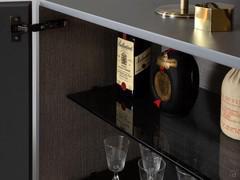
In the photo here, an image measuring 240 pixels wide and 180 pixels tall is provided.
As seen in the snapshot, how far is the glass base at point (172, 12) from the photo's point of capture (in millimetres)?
875

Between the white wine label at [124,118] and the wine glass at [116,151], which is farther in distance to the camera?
the wine glass at [116,151]

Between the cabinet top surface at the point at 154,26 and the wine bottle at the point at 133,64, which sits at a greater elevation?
the cabinet top surface at the point at 154,26

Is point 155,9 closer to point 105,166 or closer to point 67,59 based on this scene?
point 67,59

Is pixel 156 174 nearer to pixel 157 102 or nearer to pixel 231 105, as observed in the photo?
pixel 157 102

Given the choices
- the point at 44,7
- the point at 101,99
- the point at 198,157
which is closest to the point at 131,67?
the point at 101,99

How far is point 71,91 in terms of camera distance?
127 cm

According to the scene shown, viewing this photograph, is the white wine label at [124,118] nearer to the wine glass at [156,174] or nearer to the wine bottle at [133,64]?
the wine bottle at [133,64]

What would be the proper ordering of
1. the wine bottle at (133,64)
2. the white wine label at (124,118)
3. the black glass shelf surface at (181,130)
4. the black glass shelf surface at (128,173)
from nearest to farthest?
1. the black glass shelf surface at (181,130)
2. the white wine label at (124,118)
3. the wine bottle at (133,64)
4. the black glass shelf surface at (128,173)

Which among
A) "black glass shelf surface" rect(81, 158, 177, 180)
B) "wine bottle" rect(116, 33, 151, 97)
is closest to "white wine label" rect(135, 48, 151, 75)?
"wine bottle" rect(116, 33, 151, 97)

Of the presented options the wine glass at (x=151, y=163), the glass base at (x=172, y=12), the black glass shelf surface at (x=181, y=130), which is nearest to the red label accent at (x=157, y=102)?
the black glass shelf surface at (x=181, y=130)

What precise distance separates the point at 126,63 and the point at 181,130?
0.86 ft
